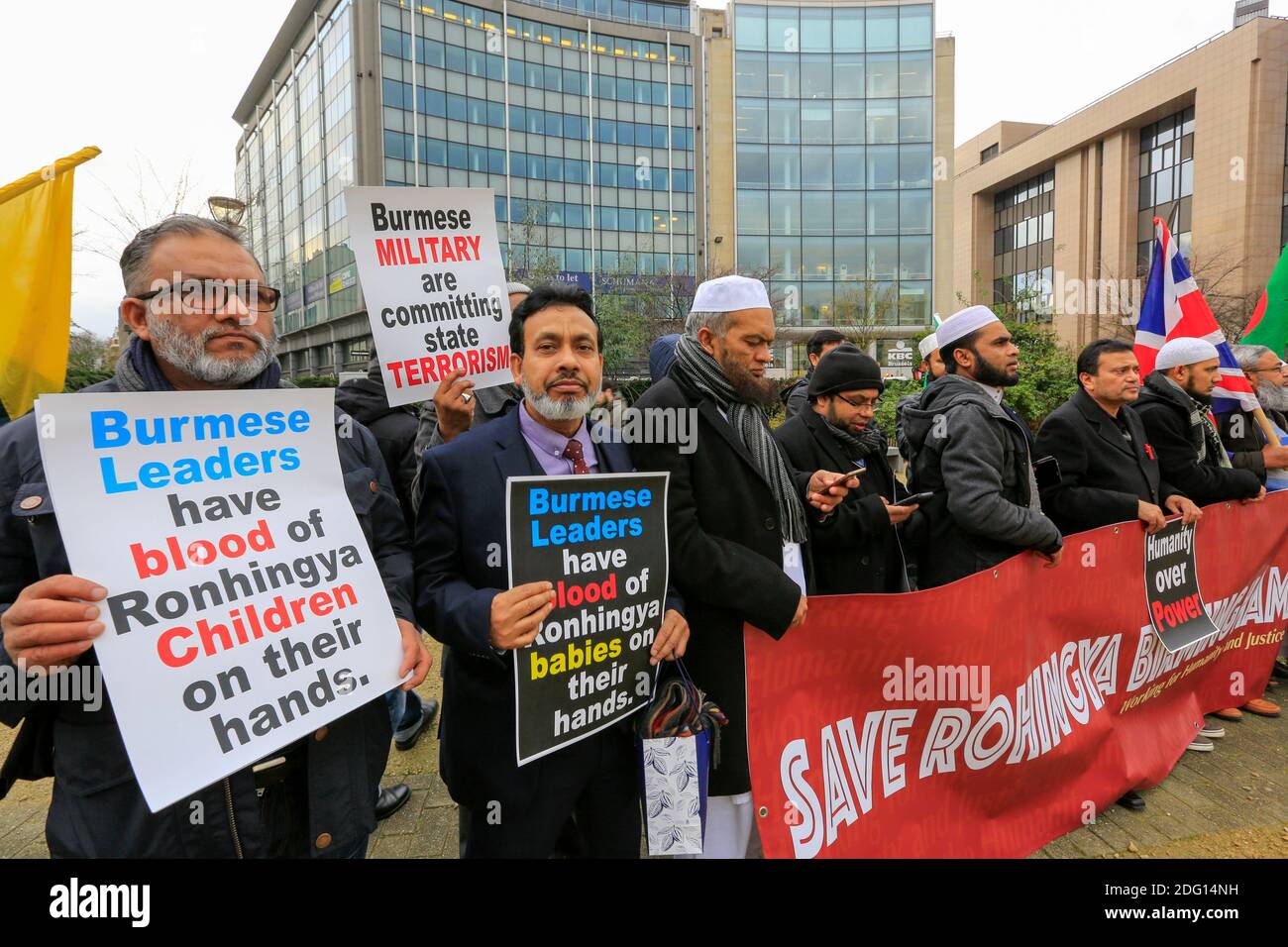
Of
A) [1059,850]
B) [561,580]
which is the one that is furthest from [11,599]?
[1059,850]

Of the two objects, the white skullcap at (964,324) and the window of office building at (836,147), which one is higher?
the window of office building at (836,147)

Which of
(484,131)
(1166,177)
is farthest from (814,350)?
(1166,177)

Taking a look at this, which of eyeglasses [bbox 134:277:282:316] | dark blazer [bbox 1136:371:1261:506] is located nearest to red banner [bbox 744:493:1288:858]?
dark blazer [bbox 1136:371:1261:506]

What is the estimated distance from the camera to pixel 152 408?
1.37 m

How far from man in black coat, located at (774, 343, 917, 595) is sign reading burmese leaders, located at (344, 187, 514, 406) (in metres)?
1.36

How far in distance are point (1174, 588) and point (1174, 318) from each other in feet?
7.71

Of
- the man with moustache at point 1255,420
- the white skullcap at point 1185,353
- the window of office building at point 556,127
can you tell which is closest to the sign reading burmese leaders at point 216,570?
the white skullcap at point 1185,353

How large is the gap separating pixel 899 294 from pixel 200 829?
1845 inches

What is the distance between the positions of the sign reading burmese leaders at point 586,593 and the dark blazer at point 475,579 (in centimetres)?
16

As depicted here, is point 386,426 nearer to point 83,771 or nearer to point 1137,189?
point 83,771

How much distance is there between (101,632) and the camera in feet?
4.09

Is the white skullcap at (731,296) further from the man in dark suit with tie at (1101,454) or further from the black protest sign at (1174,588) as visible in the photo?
the black protest sign at (1174,588)

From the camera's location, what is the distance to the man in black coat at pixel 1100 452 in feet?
11.1

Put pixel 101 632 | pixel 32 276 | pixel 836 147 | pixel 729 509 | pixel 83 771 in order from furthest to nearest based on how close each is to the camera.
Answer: pixel 836 147, pixel 32 276, pixel 729 509, pixel 83 771, pixel 101 632
